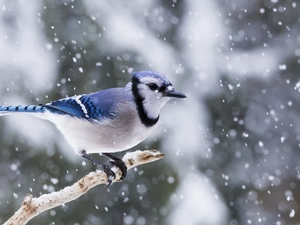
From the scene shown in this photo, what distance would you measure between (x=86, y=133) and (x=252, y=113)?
3.25 meters

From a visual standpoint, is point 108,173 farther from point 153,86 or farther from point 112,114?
point 153,86

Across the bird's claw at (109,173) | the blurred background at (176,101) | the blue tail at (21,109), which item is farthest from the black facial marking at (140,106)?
the blurred background at (176,101)

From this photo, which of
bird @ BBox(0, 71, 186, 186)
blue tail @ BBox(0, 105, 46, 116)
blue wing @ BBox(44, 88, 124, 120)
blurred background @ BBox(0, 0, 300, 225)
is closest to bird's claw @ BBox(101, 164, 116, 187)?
bird @ BBox(0, 71, 186, 186)

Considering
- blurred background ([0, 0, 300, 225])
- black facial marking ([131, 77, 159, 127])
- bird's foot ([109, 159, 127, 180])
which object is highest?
black facial marking ([131, 77, 159, 127])

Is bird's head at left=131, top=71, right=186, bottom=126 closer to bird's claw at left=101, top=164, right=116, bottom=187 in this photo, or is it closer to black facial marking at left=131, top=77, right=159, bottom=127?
black facial marking at left=131, top=77, right=159, bottom=127

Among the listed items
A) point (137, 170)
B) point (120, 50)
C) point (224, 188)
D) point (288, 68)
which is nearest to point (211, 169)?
point (224, 188)

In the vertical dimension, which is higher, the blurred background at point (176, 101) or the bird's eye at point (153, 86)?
the bird's eye at point (153, 86)

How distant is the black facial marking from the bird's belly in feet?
0.06

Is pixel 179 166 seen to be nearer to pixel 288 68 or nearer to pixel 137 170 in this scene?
pixel 137 170

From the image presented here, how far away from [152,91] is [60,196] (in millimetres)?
519

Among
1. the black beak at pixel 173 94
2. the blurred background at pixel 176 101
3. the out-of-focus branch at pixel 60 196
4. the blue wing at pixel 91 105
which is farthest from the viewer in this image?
the blurred background at pixel 176 101

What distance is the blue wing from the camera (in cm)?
259

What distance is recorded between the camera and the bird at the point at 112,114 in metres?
2.39

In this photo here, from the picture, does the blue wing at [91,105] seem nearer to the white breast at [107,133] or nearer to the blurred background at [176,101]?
the white breast at [107,133]
